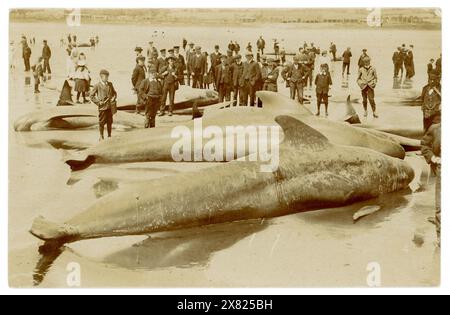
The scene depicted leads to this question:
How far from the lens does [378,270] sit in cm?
625

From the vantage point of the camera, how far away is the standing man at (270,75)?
256 inches

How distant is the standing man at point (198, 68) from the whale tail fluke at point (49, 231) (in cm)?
194

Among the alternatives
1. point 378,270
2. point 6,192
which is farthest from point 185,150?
point 378,270

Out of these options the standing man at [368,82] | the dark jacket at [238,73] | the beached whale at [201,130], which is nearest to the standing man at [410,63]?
the standing man at [368,82]

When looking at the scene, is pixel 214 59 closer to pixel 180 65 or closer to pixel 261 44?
pixel 180 65

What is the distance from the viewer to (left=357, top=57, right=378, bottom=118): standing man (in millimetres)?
6473

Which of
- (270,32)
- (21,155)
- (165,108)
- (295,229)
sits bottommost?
(295,229)

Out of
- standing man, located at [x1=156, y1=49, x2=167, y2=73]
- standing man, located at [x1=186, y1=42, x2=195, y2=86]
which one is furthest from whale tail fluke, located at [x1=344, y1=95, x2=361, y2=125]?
standing man, located at [x1=156, y1=49, x2=167, y2=73]

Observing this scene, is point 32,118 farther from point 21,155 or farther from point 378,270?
point 378,270

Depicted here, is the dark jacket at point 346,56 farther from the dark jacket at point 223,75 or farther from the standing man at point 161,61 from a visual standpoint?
the standing man at point 161,61

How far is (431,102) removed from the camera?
21.1 ft

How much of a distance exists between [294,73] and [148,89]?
4.90 feet

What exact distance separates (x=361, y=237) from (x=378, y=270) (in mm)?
359

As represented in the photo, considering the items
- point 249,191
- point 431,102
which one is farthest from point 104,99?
point 431,102
